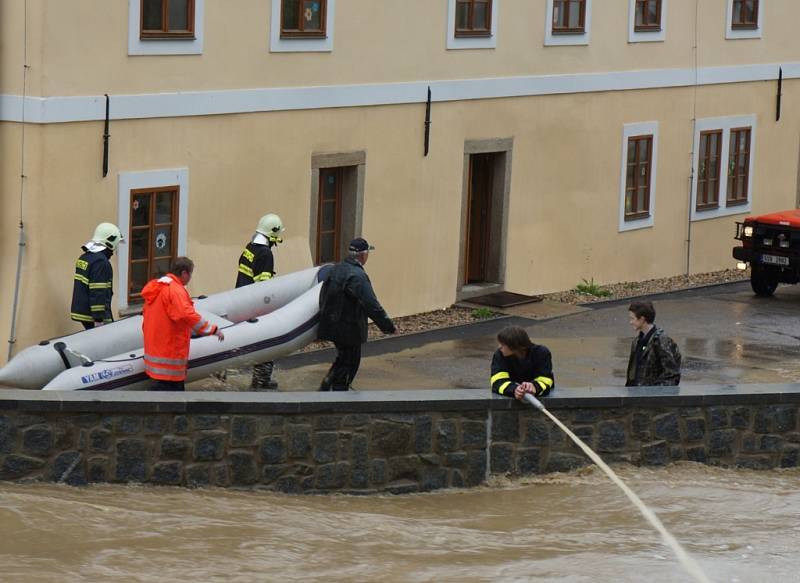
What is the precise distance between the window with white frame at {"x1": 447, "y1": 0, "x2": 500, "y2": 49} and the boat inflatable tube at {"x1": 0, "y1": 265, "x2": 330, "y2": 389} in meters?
5.80

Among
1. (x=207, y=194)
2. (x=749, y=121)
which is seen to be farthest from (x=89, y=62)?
(x=749, y=121)

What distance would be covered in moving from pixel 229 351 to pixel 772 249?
1095 cm

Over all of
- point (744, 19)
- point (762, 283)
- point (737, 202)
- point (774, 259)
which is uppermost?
point (744, 19)

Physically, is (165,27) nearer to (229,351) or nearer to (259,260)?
(259,260)

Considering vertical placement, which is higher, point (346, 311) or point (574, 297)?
point (346, 311)

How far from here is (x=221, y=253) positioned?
18312 millimetres

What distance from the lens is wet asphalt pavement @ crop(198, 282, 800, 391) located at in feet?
56.1

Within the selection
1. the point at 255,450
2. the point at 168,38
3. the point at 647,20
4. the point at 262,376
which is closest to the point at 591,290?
the point at 647,20

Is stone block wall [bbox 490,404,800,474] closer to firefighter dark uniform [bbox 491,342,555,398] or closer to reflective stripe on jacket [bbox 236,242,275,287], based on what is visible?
firefighter dark uniform [bbox 491,342,555,398]

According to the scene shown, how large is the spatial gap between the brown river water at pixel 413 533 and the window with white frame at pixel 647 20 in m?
12.3

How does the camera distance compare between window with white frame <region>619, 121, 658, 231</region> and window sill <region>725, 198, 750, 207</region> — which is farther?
window sill <region>725, 198, 750, 207</region>

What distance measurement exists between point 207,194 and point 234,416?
6453mm

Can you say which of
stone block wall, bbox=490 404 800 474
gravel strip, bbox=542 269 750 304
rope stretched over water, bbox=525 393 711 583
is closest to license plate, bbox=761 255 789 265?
gravel strip, bbox=542 269 750 304

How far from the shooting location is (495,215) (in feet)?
73.5
